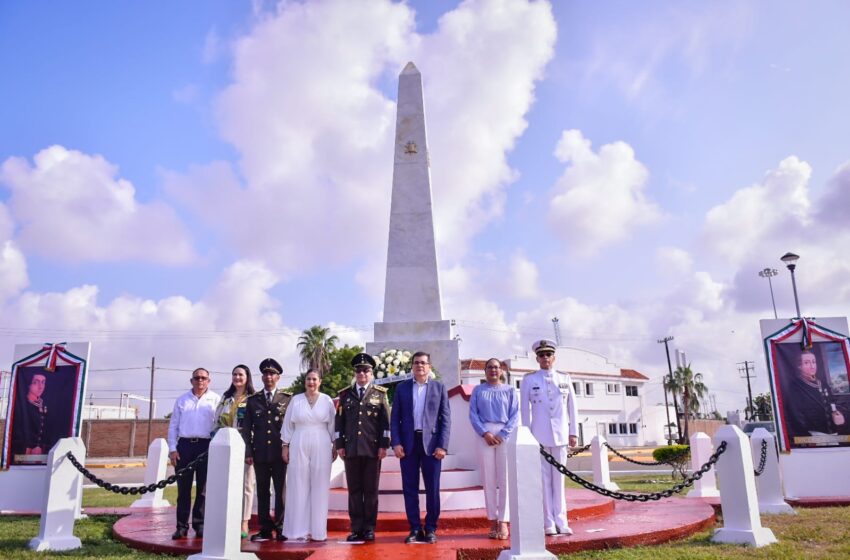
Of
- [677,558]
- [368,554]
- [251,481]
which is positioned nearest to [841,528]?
[677,558]

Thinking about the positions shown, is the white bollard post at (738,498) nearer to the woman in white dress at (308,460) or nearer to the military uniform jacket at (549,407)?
A: the military uniform jacket at (549,407)

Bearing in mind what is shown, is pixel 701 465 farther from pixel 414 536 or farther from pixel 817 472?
pixel 414 536

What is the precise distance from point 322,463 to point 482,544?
5.34ft

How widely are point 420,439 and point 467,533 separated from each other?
1.10 metres

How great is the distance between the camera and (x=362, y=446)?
5.63m

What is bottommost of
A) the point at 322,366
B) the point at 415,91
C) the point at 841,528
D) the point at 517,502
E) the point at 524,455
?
the point at 841,528

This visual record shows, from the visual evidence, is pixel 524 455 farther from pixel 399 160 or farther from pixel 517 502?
pixel 399 160

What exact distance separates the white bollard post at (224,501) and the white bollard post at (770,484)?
21.0 feet

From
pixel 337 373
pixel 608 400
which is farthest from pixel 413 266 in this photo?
pixel 608 400

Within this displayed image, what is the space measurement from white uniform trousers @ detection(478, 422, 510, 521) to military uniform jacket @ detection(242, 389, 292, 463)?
1.97m

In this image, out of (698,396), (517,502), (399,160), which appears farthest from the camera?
(698,396)

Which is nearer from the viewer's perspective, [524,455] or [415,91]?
[524,455]

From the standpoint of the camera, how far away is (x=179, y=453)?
6.25 m

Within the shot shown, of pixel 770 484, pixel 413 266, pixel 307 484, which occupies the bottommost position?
pixel 770 484
